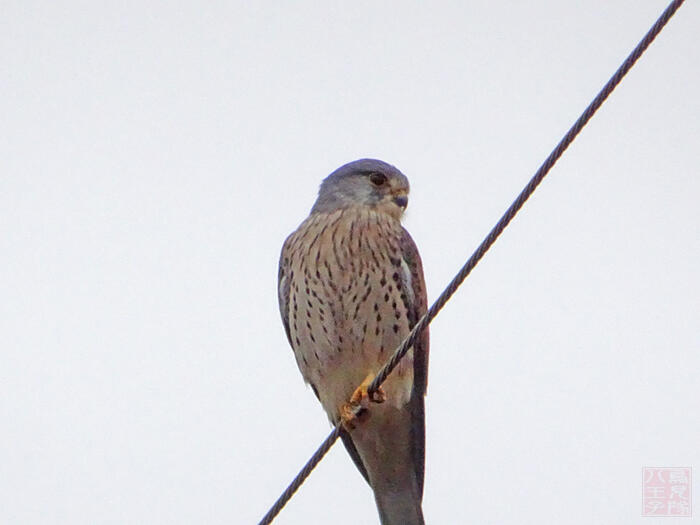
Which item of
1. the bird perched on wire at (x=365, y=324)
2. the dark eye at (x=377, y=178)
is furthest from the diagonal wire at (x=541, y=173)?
the dark eye at (x=377, y=178)

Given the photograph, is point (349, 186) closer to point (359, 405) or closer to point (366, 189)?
point (366, 189)

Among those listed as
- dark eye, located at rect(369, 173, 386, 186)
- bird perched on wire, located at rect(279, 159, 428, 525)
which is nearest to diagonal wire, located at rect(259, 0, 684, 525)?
bird perched on wire, located at rect(279, 159, 428, 525)

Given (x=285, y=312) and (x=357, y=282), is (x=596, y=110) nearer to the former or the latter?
(x=357, y=282)

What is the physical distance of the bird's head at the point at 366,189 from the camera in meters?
6.24

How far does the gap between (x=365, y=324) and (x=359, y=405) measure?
1.57ft

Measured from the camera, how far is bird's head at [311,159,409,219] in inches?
246

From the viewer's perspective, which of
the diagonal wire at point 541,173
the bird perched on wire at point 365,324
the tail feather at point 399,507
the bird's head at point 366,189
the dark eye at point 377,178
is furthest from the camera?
the dark eye at point 377,178

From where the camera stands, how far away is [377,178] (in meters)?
6.42

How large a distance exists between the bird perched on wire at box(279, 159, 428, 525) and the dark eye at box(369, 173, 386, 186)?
1.1 inches

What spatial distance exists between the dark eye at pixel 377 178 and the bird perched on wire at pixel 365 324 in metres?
0.03

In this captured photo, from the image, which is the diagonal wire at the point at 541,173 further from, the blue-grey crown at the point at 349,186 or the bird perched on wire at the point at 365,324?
the blue-grey crown at the point at 349,186

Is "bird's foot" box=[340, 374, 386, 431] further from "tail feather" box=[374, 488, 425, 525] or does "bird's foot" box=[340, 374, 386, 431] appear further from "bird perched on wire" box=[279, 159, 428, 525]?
"tail feather" box=[374, 488, 425, 525]

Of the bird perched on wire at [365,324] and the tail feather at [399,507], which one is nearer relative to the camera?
the bird perched on wire at [365,324]

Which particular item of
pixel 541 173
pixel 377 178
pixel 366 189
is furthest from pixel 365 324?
pixel 541 173
